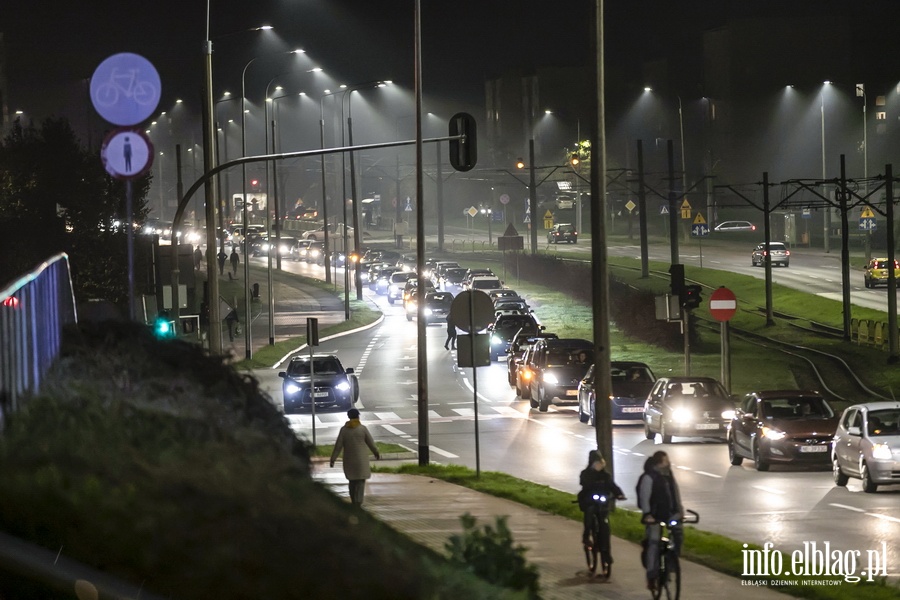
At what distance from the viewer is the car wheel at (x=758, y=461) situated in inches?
1025

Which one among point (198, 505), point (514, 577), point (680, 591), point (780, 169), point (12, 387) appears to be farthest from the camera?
point (780, 169)

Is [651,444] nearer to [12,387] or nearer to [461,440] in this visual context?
[461,440]

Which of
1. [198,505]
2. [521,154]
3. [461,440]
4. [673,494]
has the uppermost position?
[521,154]

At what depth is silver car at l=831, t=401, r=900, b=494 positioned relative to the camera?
73.8 feet

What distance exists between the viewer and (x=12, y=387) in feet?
33.0

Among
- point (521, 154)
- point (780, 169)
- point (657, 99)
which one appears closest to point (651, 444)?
point (780, 169)

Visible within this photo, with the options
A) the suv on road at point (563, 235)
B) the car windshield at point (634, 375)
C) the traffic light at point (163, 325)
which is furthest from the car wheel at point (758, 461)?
the suv on road at point (563, 235)

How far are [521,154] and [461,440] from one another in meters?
146

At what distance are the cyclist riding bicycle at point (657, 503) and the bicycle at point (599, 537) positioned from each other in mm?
560

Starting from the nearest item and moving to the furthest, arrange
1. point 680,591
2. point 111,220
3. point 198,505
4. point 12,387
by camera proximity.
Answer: point 198,505
point 12,387
point 680,591
point 111,220

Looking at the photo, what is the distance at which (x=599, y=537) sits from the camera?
550 inches

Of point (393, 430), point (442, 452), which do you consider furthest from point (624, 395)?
point (442, 452)

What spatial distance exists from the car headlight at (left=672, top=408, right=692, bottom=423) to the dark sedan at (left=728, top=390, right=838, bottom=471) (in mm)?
3591

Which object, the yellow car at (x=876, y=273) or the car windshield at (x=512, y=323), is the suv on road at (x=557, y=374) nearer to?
the car windshield at (x=512, y=323)
